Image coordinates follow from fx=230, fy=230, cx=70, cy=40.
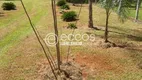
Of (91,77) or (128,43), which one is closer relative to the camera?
(91,77)

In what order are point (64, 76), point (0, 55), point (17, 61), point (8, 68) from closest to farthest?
point (64, 76)
point (8, 68)
point (17, 61)
point (0, 55)

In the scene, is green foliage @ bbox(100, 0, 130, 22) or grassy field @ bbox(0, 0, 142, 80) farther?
green foliage @ bbox(100, 0, 130, 22)

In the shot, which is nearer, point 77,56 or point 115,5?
point 77,56

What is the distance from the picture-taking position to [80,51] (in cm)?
1503

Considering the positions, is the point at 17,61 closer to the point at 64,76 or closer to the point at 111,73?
the point at 64,76

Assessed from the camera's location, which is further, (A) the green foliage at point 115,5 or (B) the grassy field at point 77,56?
(A) the green foliage at point 115,5

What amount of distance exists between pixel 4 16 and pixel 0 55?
15.1m

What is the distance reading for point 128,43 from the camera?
17.3 meters

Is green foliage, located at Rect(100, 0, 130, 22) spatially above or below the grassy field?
above

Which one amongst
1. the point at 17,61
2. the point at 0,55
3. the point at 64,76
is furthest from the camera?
the point at 0,55

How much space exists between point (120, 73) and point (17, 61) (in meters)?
5.84

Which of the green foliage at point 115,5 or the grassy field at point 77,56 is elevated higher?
the green foliage at point 115,5

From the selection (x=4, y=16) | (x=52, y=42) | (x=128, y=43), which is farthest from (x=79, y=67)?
(x=4, y=16)

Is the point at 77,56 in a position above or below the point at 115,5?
below
